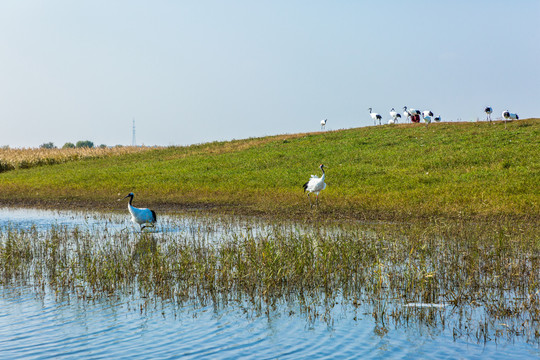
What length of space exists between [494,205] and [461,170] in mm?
10691

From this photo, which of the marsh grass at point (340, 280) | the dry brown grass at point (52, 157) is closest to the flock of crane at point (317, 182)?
the marsh grass at point (340, 280)

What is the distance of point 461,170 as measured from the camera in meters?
32.3

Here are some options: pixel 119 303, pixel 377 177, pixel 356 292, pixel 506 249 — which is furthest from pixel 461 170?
pixel 119 303

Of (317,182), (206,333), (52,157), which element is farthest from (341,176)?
(52,157)

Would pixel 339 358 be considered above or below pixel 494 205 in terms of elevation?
below

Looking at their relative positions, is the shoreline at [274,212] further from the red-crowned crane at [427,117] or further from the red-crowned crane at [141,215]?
the red-crowned crane at [427,117]

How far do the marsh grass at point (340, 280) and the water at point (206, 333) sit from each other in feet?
0.67

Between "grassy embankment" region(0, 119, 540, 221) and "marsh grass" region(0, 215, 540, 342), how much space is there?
9.18 metres

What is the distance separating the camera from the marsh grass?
9.38m

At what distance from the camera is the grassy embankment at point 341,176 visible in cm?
2417

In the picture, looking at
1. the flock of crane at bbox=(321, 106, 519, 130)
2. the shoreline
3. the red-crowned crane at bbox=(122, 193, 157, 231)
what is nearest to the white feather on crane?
the flock of crane at bbox=(321, 106, 519, 130)

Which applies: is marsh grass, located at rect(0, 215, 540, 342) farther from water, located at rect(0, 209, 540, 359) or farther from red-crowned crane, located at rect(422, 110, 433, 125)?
red-crowned crane, located at rect(422, 110, 433, 125)

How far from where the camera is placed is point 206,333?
887 centimetres

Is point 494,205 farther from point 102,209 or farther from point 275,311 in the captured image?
point 102,209
